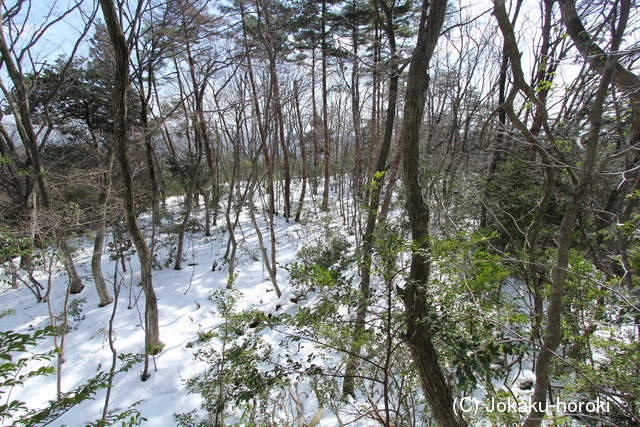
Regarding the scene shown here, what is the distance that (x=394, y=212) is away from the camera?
11688 millimetres

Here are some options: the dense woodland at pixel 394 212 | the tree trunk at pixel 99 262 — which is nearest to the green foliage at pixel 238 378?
the dense woodland at pixel 394 212

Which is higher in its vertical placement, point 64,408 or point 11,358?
point 11,358

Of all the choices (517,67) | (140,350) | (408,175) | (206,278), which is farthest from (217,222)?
(517,67)

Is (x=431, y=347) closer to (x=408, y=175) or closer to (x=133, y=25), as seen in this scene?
(x=408, y=175)

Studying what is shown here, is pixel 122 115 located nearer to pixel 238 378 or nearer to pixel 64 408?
pixel 64 408

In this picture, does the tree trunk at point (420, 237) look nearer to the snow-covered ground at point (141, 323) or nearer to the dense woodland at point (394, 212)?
the dense woodland at point (394, 212)

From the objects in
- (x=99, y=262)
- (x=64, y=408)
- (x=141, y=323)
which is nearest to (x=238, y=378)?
(x=64, y=408)

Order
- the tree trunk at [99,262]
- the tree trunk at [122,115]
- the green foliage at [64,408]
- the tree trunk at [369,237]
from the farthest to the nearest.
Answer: the tree trunk at [99,262] → the tree trunk at [122,115] → the tree trunk at [369,237] → the green foliage at [64,408]

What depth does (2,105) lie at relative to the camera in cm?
623

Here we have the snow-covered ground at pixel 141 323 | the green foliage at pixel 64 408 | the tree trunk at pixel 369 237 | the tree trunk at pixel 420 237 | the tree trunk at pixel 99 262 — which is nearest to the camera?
the green foliage at pixel 64 408

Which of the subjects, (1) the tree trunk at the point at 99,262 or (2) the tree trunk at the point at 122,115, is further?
(1) the tree trunk at the point at 99,262

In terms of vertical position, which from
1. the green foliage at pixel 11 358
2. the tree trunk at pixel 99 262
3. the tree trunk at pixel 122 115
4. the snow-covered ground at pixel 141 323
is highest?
the tree trunk at pixel 122 115

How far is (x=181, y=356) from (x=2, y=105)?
731 cm

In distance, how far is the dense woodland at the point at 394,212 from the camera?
5.78 feet
